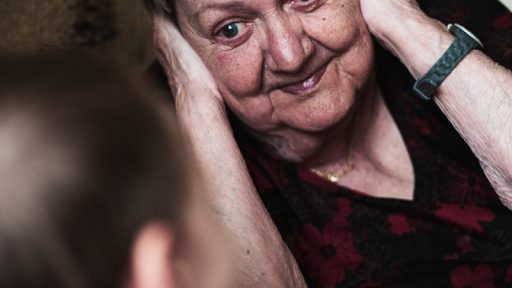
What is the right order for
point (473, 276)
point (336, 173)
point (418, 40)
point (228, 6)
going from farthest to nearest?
1. point (336, 173)
2. point (473, 276)
3. point (418, 40)
4. point (228, 6)

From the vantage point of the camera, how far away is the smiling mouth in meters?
1.43

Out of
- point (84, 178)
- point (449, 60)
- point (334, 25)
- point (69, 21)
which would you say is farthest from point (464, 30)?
point (84, 178)

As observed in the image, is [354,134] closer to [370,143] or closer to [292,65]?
[370,143]

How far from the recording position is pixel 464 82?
142cm

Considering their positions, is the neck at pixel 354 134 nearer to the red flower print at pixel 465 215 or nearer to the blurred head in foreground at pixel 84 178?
the red flower print at pixel 465 215

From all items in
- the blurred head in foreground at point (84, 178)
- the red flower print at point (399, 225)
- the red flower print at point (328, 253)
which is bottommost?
the red flower print at point (328, 253)

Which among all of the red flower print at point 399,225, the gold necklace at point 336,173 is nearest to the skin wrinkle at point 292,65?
the gold necklace at point 336,173

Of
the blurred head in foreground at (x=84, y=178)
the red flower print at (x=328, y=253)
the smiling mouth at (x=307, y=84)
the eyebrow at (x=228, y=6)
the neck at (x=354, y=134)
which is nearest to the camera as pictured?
the blurred head in foreground at (x=84, y=178)

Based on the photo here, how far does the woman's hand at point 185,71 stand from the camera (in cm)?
151

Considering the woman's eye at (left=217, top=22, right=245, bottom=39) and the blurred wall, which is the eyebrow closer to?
the woman's eye at (left=217, top=22, right=245, bottom=39)

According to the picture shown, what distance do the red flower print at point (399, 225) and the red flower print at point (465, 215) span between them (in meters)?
0.07

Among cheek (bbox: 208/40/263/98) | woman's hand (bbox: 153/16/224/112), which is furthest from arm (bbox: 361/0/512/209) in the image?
woman's hand (bbox: 153/16/224/112)

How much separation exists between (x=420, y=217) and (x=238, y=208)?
0.46m

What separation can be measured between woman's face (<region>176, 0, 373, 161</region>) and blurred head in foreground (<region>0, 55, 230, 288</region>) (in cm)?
66
